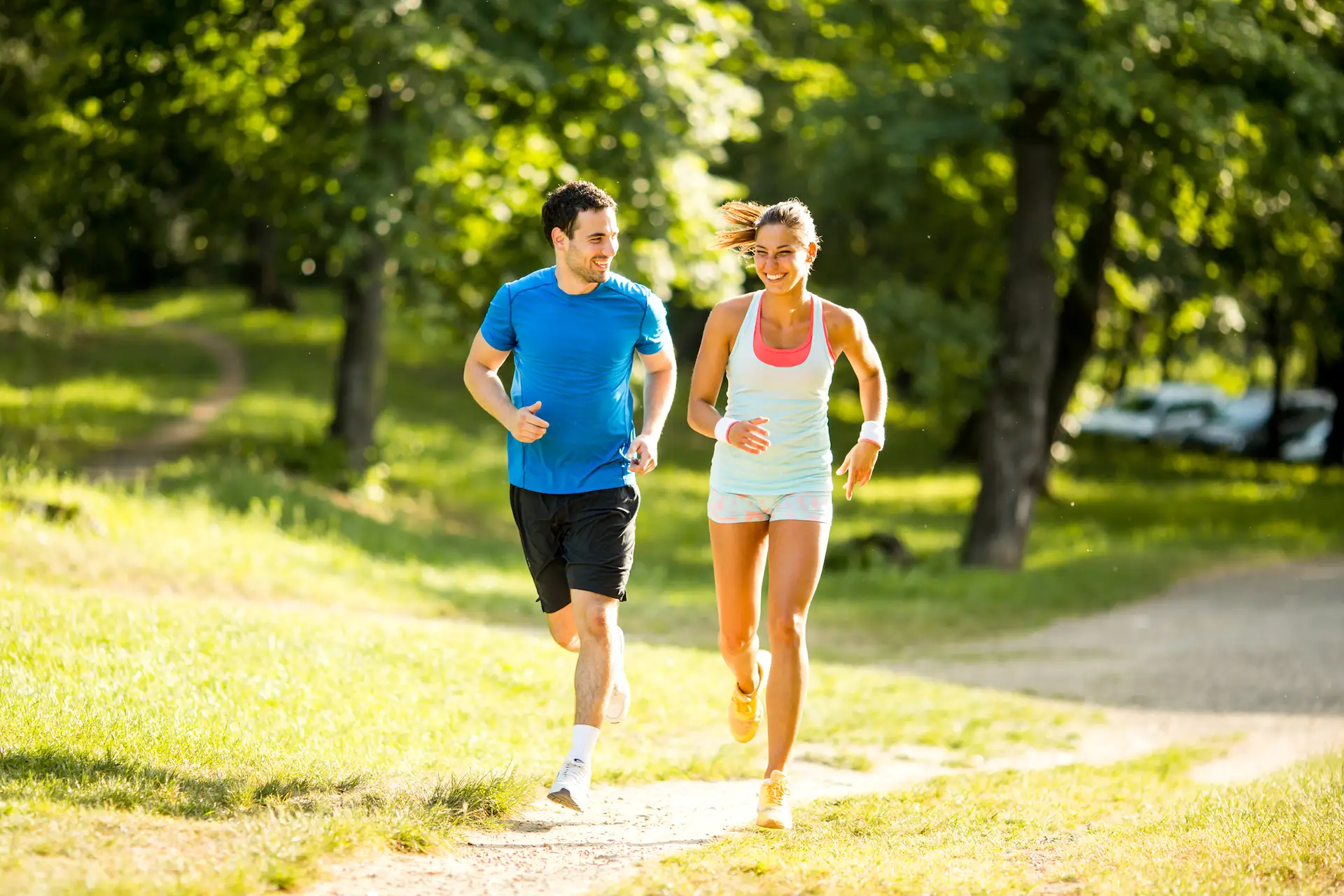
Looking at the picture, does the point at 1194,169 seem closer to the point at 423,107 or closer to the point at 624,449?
the point at 423,107

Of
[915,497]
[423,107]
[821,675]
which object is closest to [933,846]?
[821,675]

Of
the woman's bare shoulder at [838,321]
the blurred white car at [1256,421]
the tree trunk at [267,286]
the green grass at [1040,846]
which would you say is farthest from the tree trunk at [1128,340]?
the tree trunk at [267,286]

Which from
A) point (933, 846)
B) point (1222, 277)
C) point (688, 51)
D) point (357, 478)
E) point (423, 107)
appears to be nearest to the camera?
point (933, 846)

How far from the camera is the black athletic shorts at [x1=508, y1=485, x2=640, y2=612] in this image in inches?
241

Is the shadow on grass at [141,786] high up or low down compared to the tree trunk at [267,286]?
down

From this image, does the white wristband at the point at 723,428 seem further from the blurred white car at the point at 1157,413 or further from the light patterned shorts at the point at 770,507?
the blurred white car at the point at 1157,413

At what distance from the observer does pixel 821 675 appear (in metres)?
11.1

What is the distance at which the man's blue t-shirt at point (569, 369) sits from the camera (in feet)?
20.1

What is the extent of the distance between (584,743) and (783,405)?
161 cm

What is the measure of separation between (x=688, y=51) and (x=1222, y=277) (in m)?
8.97

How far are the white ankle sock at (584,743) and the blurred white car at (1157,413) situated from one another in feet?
115

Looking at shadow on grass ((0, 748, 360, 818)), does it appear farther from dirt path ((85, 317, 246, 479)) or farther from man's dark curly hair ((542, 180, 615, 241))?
dirt path ((85, 317, 246, 479))

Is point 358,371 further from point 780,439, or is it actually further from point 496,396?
point 780,439

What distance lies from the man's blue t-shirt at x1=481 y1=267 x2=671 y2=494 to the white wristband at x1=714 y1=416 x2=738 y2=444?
440 mm
